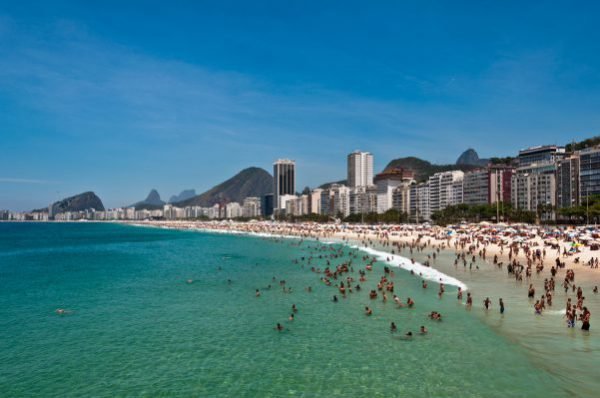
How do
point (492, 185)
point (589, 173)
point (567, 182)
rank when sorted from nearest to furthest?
point (589, 173)
point (567, 182)
point (492, 185)

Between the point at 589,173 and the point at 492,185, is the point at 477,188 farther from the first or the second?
the point at 589,173

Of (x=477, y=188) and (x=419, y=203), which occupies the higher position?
(x=477, y=188)

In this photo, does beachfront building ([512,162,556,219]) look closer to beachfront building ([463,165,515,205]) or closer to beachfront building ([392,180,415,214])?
beachfront building ([463,165,515,205])

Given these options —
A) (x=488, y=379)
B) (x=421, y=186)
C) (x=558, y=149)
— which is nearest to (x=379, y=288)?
(x=488, y=379)

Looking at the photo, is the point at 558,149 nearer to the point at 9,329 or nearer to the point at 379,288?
the point at 379,288

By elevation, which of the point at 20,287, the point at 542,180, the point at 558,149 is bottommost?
the point at 20,287

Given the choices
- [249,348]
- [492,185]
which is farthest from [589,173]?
[249,348]
